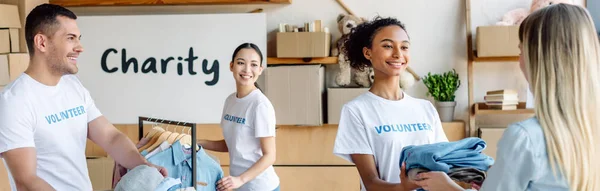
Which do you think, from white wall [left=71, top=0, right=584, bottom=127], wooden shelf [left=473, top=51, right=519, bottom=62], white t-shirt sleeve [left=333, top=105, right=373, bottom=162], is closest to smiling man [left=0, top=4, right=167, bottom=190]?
white t-shirt sleeve [left=333, top=105, right=373, bottom=162]

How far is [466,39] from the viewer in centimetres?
439

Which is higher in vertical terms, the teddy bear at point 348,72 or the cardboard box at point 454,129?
the teddy bear at point 348,72

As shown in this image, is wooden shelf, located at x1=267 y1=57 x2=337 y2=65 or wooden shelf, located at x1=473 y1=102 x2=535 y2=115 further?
wooden shelf, located at x1=267 y1=57 x2=337 y2=65

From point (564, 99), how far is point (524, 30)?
6.6 inches

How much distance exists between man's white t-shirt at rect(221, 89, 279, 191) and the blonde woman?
1656 millimetres

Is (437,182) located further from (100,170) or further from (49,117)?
(100,170)

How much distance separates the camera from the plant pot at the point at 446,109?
428 centimetres

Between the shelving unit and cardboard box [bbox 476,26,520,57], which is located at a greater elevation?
cardboard box [bbox 476,26,520,57]

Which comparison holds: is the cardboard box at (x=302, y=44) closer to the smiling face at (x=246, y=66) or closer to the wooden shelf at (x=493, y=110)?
the wooden shelf at (x=493, y=110)

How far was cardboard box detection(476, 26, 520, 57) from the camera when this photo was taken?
4113 mm

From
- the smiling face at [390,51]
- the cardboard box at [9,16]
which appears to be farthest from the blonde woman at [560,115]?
the cardboard box at [9,16]

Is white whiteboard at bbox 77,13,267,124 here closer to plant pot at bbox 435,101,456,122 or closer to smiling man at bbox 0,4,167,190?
plant pot at bbox 435,101,456,122

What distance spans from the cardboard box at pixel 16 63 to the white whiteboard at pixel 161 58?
0.53 meters

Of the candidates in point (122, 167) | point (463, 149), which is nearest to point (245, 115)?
point (122, 167)
